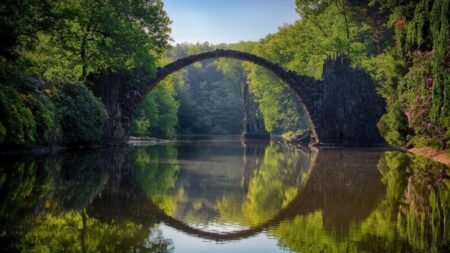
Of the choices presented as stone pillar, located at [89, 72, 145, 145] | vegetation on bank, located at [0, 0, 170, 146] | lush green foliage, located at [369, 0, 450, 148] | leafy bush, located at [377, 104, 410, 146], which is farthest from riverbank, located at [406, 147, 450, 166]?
stone pillar, located at [89, 72, 145, 145]

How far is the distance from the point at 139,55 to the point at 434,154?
62.0 feet

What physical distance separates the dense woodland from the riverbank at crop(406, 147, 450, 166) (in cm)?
43

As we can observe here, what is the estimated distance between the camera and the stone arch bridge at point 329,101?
36.0m

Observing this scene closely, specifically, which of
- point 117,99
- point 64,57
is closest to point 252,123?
point 117,99

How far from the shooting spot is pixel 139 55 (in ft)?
112

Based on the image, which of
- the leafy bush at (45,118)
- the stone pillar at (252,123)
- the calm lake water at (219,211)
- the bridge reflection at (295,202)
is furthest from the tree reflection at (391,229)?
the stone pillar at (252,123)

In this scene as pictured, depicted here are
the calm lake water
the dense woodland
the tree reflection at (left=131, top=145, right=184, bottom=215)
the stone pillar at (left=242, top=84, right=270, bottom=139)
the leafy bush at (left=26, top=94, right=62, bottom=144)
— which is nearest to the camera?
the calm lake water

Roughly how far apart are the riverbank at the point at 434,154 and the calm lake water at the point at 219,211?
420 cm

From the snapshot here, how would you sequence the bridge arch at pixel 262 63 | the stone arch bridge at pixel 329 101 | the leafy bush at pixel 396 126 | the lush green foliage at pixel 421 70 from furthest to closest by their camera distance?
the bridge arch at pixel 262 63 → the stone arch bridge at pixel 329 101 → the leafy bush at pixel 396 126 → the lush green foliage at pixel 421 70

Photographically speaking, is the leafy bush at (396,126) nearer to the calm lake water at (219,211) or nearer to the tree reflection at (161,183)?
the calm lake water at (219,211)

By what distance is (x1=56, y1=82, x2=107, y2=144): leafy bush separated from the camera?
28.1 meters

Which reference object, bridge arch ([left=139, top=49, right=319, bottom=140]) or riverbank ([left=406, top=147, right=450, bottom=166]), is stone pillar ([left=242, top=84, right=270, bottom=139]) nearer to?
bridge arch ([left=139, top=49, right=319, bottom=140])

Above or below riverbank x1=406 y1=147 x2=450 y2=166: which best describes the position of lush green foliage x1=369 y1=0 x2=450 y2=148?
above

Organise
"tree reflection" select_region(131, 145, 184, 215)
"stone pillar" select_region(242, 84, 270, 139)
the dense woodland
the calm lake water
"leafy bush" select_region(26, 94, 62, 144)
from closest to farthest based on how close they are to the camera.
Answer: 1. the calm lake water
2. "tree reflection" select_region(131, 145, 184, 215)
3. the dense woodland
4. "leafy bush" select_region(26, 94, 62, 144)
5. "stone pillar" select_region(242, 84, 270, 139)
